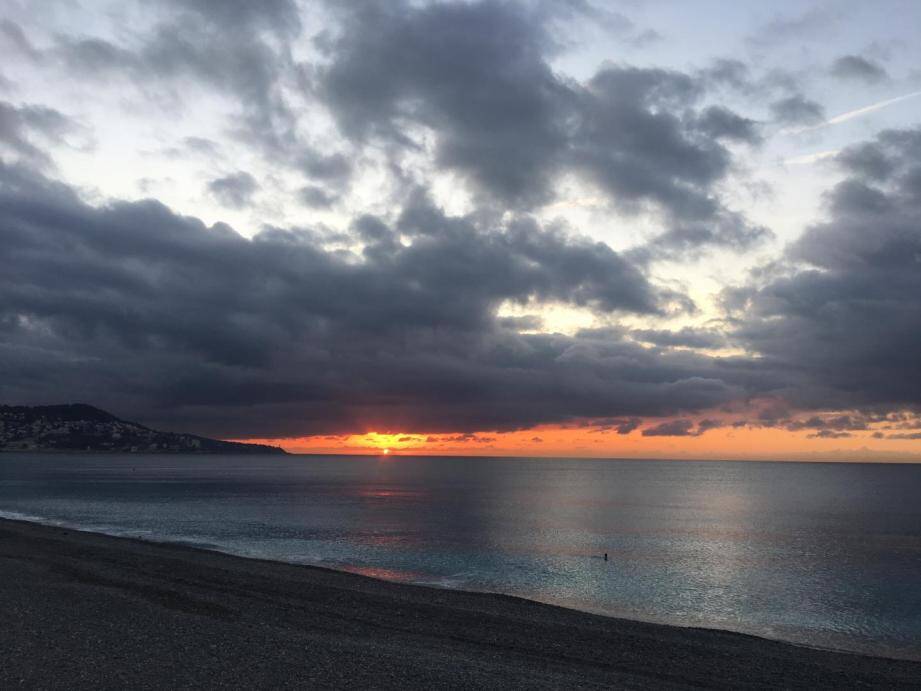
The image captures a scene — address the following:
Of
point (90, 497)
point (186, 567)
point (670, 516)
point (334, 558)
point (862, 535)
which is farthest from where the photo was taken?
point (90, 497)

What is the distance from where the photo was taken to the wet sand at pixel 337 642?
20125 millimetres

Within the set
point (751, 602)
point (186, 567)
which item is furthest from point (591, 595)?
point (186, 567)

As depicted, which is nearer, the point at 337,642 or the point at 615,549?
the point at 337,642

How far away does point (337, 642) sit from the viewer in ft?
79.7

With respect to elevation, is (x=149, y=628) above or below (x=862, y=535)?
above

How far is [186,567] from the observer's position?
43.9m

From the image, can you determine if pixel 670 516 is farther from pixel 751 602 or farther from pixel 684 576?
pixel 751 602

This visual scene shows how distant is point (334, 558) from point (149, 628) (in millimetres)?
31570

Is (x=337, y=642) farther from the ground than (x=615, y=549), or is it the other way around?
(x=337, y=642)

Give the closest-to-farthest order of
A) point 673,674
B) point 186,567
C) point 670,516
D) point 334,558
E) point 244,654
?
point 244,654, point 673,674, point 186,567, point 334,558, point 670,516

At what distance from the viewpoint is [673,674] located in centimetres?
2419

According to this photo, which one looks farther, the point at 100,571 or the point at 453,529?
the point at 453,529

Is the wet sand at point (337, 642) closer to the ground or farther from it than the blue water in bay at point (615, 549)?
farther from it

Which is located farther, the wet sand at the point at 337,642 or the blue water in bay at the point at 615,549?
the blue water in bay at the point at 615,549
